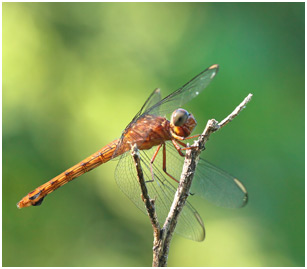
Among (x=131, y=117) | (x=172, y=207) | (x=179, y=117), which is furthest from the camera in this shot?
(x=131, y=117)

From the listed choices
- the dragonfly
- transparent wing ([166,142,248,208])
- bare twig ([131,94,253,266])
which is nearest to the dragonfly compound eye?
the dragonfly

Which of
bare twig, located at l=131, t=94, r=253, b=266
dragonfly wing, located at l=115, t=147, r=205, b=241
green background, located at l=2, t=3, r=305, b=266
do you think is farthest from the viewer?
green background, located at l=2, t=3, r=305, b=266

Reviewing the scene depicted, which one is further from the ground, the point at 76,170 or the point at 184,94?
the point at 184,94

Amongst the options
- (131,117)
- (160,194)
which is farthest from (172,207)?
(131,117)

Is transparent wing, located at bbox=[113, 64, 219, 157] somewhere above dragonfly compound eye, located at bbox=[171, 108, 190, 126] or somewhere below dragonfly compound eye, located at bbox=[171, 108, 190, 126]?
above

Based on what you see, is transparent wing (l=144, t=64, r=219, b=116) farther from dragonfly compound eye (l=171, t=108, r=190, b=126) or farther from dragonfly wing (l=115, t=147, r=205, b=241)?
dragonfly wing (l=115, t=147, r=205, b=241)

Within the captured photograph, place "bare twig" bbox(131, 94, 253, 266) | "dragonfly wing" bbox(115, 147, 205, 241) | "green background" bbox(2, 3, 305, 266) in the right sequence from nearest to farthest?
1. "bare twig" bbox(131, 94, 253, 266)
2. "dragonfly wing" bbox(115, 147, 205, 241)
3. "green background" bbox(2, 3, 305, 266)

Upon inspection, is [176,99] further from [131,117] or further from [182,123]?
[131,117]
